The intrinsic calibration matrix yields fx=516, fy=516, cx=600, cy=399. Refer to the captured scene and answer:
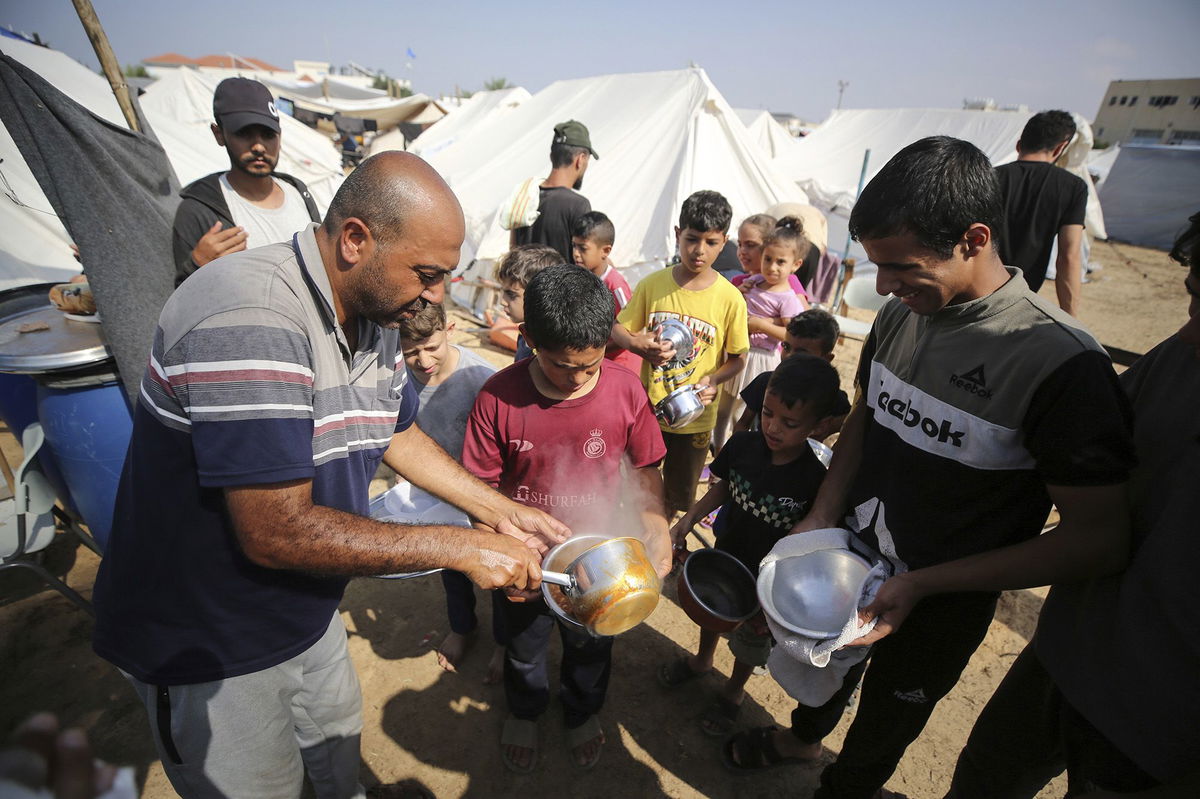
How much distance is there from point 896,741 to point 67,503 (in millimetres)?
4243

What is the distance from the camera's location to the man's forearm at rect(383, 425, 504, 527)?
1843 millimetres

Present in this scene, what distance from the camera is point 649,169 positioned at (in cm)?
848

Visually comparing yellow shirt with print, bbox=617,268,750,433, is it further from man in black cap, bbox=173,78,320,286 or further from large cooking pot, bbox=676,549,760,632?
man in black cap, bbox=173,78,320,286

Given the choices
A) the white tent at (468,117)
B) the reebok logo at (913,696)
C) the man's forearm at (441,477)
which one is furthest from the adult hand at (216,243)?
the white tent at (468,117)

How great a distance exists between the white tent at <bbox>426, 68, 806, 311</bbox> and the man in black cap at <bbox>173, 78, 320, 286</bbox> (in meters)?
4.87

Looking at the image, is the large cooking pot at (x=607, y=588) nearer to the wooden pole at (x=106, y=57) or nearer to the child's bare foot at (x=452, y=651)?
the child's bare foot at (x=452, y=651)

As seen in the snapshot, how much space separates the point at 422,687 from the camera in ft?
8.89

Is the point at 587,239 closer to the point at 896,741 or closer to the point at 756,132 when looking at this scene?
the point at 896,741

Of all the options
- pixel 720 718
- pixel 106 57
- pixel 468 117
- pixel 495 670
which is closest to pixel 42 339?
pixel 106 57

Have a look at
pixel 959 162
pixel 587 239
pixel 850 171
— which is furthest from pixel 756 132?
pixel 959 162

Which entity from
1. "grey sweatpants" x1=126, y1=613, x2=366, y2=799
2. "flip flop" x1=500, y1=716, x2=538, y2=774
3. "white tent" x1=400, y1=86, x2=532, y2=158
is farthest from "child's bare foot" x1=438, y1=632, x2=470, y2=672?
"white tent" x1=400, y1=86, x2=532, y2=158

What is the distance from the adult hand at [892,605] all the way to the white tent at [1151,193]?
21.9 m

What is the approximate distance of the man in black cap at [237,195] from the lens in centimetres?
268

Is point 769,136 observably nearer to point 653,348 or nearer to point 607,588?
point 653,348
